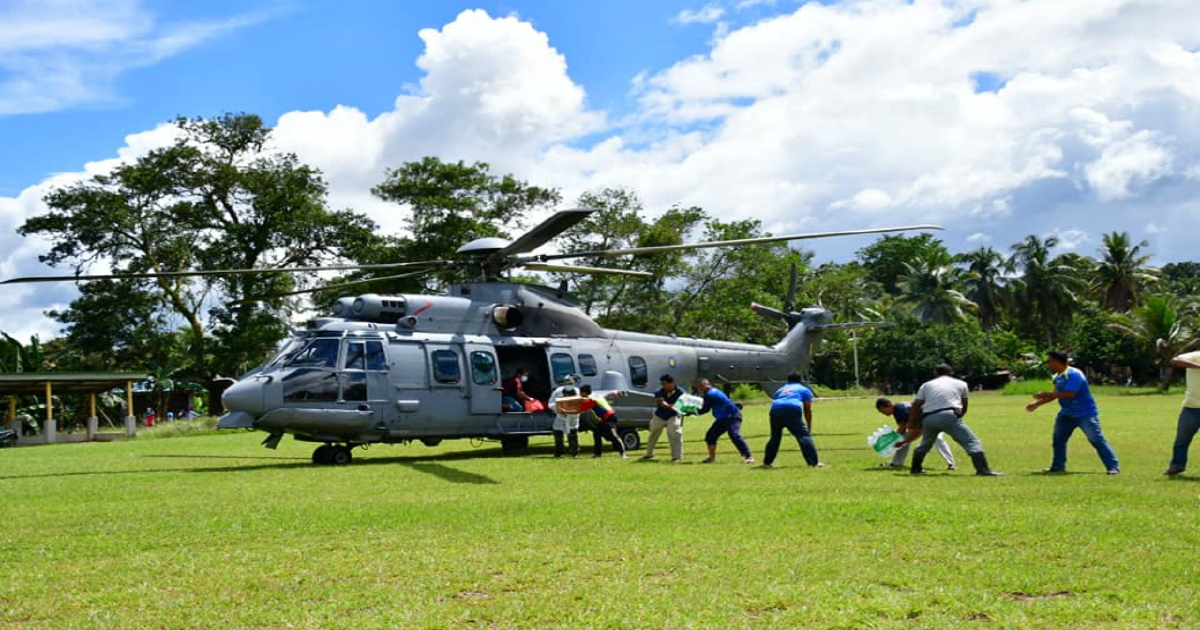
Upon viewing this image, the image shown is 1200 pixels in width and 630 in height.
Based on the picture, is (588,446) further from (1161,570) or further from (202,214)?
(202,214)

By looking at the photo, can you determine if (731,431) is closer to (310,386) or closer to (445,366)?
(445,366)

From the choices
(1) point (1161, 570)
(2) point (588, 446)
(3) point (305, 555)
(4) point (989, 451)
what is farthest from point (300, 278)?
(1) point (1161, 570)

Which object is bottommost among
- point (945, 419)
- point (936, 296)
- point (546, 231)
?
point (945, 419)

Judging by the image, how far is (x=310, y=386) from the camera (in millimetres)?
15328

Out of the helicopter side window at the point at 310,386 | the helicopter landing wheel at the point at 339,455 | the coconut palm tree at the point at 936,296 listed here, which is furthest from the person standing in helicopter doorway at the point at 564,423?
the coconut palm tree at the point at 936,296

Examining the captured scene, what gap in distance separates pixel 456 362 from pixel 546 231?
3.63 meters

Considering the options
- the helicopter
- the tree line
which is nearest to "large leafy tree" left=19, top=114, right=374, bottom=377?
the tree line

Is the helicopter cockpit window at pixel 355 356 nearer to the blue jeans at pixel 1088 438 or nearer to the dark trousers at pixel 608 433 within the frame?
the dark trousers at pixel 608 433

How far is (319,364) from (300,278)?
28.5 m

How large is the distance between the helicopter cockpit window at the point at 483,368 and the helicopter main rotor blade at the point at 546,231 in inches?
71.2

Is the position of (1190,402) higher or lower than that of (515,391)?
lower

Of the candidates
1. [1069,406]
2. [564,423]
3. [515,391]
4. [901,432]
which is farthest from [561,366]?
[1069,406]

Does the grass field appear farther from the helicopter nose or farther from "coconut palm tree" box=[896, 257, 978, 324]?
"coconut palm tree" box=[896, 257, 978, 324]

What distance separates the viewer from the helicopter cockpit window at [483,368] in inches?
679
